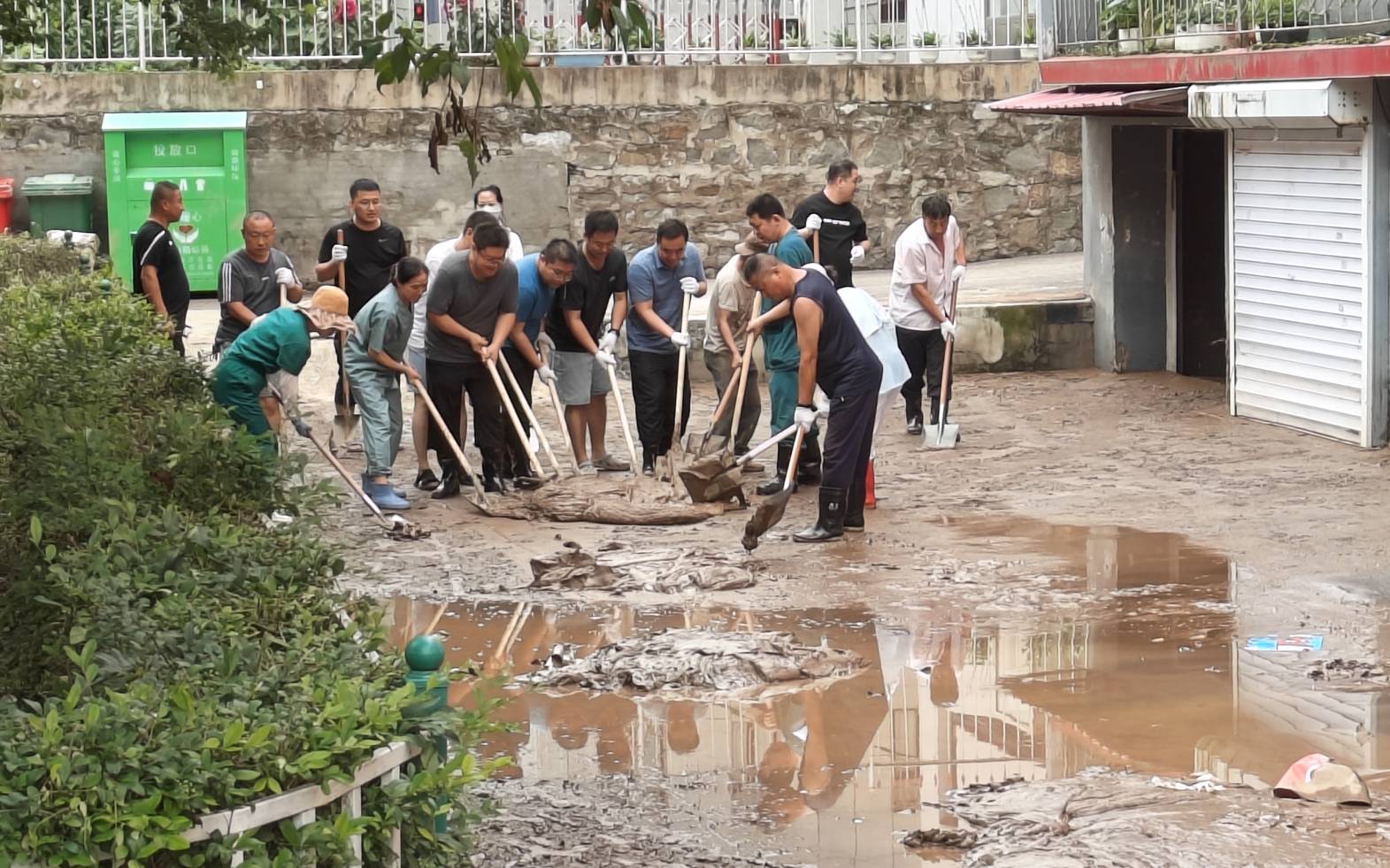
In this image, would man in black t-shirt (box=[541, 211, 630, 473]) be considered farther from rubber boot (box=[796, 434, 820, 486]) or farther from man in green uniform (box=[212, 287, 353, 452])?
man in green uniform (box=[212, 287, 353, 452])

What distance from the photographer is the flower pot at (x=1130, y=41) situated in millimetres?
13875

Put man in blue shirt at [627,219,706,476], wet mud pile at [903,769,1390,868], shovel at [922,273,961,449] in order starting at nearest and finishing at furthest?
wet mud pile at [903,769,1390,868]
man in blue shirt at [627,219,706,476]
shovel at [922,273,961,449]

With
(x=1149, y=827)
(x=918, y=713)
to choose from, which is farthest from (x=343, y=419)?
(x=1149, y=827)

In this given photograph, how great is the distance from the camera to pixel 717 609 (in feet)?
27.2

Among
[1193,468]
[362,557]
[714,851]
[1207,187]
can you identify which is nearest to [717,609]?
[362,557]

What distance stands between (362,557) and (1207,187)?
343 inches

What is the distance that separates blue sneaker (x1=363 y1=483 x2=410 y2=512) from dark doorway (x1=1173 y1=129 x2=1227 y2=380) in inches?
297

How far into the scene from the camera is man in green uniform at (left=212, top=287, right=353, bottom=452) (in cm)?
877

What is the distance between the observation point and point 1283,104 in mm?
11688

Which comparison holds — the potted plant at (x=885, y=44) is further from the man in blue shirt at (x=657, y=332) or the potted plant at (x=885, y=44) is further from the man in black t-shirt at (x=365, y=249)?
the man in black t-shirt at (x=365, y=249)

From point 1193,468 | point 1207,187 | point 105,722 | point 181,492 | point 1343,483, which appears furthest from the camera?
point 1207,187

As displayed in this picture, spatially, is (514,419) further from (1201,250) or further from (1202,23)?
(1201,250)

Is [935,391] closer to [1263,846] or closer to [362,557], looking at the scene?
[362,557]

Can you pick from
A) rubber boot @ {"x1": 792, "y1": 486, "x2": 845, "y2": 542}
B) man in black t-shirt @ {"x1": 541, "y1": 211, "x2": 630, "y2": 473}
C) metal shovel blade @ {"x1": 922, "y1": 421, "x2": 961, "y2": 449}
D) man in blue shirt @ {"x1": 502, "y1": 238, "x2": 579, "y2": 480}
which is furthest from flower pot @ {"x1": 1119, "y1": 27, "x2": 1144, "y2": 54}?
rubber boot @ {"x1": 792, "y1": 486, "x2": 845, "y2": 542}
